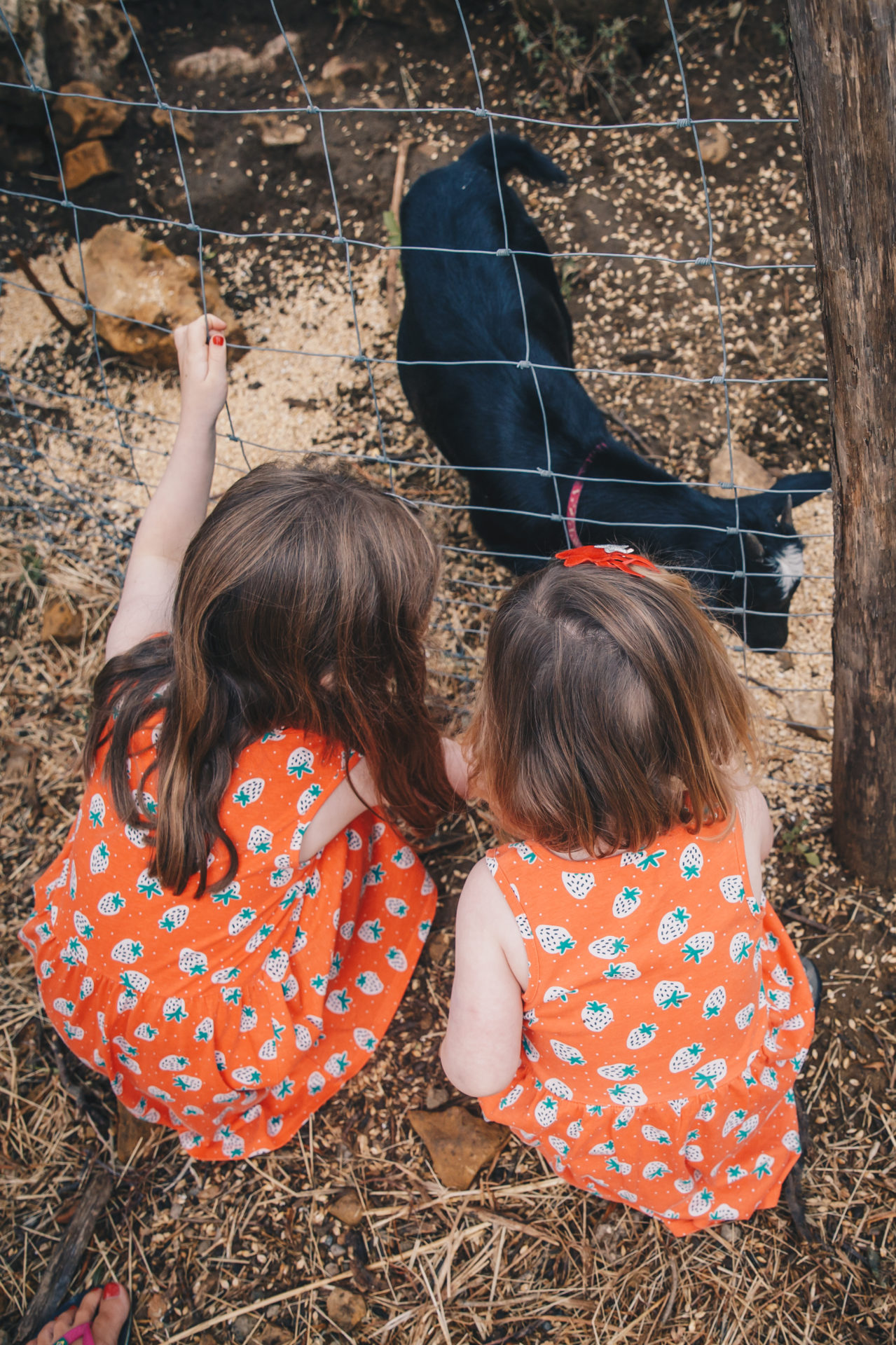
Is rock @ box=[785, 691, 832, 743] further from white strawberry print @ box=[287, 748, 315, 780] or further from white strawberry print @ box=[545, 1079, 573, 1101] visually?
white strawberry print @ box=[287, 748, 315, 780]

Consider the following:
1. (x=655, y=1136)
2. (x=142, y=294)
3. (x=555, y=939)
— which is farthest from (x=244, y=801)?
(x=142, y=294)

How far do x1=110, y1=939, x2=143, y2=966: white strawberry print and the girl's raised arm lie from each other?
0.55 meters

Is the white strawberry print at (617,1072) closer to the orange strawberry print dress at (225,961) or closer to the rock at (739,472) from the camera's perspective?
the orange strawberry print dress at (225,961)

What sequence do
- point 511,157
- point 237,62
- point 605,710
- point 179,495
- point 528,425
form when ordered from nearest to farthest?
point 605,710
point 179,495
point 528,425
point 511,157
point 237,62

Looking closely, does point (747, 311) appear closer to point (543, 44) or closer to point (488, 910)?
point (543, 44)

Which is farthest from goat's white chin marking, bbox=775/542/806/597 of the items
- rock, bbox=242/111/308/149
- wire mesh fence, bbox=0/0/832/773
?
rock, bbox=242/111/308/149

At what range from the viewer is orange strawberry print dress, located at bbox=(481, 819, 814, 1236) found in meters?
1.34

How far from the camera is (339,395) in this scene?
312 cm

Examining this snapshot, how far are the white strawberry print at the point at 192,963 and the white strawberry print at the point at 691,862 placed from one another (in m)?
0.87

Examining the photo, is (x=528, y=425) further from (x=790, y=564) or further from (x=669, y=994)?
(x=669, y=994)

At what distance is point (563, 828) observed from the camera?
1.29 meters

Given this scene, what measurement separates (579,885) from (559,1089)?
43 centimetres

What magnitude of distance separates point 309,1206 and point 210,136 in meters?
3.80

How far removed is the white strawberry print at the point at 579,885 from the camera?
4.37 feet
